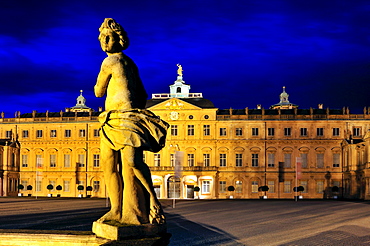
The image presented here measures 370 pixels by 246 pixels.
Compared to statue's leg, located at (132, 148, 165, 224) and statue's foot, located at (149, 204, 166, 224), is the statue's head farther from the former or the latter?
statue's foot, located at (149, 204, 166, 224)

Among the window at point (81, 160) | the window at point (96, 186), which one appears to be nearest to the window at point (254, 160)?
the window at point (96, 186)

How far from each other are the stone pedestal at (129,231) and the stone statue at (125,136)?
0.11 meters

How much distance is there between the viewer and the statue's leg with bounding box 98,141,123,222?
5840 mm

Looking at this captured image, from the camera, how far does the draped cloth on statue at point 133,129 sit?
5648mm

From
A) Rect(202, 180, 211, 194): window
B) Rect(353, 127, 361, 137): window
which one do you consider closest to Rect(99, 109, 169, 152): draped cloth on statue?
Rect(202, 180, 211, 194): window

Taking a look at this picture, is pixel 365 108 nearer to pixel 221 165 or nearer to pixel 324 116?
pixel 324 116

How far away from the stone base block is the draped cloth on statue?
0.84 metres

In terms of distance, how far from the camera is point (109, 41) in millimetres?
6145

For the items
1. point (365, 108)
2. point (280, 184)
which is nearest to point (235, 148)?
point (280, 184)

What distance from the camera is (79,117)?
231 feet

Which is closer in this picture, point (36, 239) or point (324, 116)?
point (36, 239)

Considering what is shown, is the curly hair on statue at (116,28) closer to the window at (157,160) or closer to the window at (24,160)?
the window at (157,160)

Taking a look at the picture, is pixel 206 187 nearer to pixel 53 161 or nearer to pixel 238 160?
pixel 238 160

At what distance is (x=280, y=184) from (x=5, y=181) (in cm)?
3490
